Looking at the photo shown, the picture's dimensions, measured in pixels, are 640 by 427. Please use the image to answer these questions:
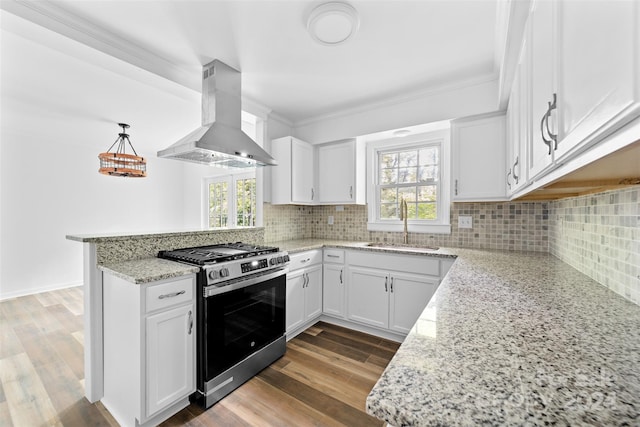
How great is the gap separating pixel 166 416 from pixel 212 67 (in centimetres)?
247

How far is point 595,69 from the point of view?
0.60 metres

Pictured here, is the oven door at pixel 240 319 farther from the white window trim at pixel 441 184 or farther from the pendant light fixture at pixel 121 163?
the pendant light fixture at pixel 121 163

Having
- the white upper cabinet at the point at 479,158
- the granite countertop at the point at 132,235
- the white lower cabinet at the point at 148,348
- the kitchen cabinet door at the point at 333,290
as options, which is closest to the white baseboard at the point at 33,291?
the granite countertop at the point at 132,235

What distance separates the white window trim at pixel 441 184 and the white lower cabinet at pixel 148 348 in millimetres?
2253

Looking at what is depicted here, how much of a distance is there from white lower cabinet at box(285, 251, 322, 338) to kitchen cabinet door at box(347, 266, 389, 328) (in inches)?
13.6

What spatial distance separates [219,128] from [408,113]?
186cm

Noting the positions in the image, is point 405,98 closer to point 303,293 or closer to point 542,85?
point 542,85

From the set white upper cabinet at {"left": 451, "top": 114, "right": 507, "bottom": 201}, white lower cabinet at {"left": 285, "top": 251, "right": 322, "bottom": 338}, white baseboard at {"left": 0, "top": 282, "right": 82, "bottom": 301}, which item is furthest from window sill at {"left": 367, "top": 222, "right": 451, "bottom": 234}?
white baseboard at {"left": 0, "top": 282, "right": 82, "bottom": 301}

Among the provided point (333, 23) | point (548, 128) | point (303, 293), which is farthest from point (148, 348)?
point (333, 23)

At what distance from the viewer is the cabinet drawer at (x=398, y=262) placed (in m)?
2.41

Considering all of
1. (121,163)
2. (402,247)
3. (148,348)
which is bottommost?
(148,348)

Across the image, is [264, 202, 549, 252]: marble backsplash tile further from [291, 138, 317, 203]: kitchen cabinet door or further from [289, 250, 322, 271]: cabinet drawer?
[289, 250, 322, 271]: cabinet drawer

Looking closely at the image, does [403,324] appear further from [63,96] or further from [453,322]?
A: [63,96]

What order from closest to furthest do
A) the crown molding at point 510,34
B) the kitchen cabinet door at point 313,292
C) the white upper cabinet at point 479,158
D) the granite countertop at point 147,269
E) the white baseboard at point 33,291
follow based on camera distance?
the crown molding at point 510,34 < the granite countertop at point 147,269 < the white upper cabinet at point 479,158 < the kitchen cabinet door at point 313,292 < the white baseboard at point 33,291
